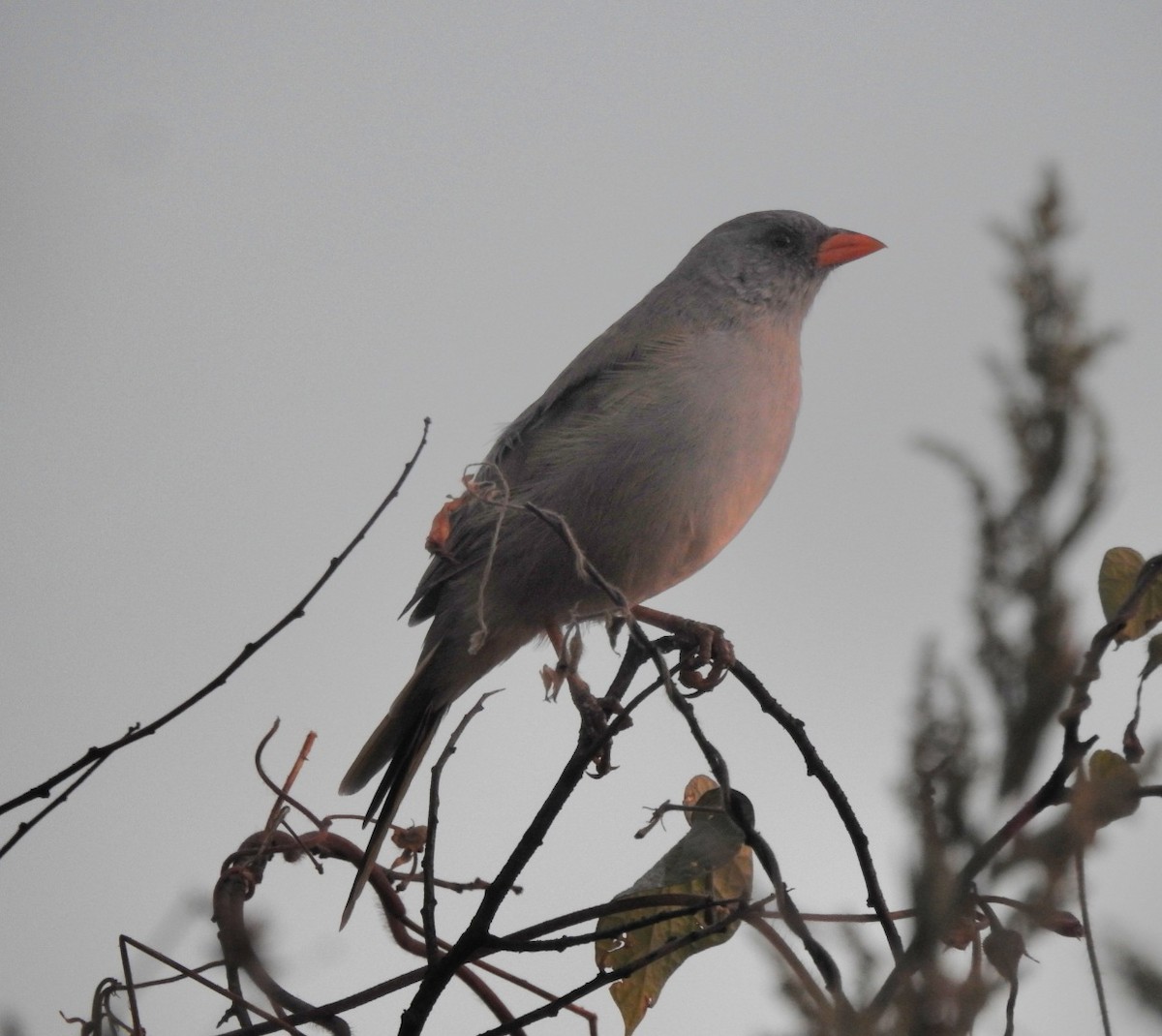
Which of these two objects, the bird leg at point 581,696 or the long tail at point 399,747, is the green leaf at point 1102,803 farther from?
the long tail at point 399,747

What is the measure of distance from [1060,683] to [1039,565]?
77mm

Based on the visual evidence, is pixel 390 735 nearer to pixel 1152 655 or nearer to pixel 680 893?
pixel 680 893

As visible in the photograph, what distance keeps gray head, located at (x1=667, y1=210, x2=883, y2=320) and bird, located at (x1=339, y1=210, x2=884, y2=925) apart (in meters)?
0.25

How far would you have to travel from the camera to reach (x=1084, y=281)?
0.95 meters

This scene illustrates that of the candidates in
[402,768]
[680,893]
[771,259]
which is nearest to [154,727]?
[680,893]

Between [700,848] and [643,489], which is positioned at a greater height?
[643,489]

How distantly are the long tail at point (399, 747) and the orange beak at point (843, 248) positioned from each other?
2.25 m

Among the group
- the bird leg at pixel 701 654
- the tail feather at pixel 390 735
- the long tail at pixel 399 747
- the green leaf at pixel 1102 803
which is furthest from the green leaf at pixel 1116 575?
the tail feather at pixel 390 735

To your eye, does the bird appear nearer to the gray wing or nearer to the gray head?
the gray wing

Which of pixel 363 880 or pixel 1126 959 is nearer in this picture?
pixel 1126 959

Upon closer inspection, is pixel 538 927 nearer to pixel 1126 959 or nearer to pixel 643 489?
pixel 1126 959

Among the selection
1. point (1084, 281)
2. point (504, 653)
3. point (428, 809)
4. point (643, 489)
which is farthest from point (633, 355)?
point (1084, 281)

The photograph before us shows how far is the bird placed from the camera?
12.4 ft

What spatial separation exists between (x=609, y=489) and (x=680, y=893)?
1711 mm
